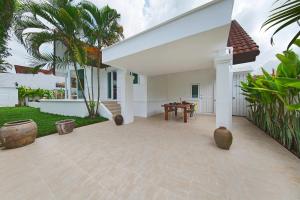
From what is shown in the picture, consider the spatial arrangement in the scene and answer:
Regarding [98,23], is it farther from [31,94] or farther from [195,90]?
[31,94]

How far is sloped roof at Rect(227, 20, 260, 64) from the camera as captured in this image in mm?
5324

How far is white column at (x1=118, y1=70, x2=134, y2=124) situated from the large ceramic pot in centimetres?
380

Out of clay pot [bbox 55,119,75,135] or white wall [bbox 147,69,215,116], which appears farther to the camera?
white wall [bbox 147,69,215,116]

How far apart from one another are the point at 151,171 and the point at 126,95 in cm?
494

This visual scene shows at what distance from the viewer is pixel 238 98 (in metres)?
8.69

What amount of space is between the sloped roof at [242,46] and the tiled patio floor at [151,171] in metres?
3.50

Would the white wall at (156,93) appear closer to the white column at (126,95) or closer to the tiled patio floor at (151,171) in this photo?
the white column at (126,95)

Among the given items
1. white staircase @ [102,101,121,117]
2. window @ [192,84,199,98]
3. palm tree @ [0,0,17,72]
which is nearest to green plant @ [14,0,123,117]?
palm tree @ [0,0,17,72]

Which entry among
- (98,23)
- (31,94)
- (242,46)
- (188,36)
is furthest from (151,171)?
(31,94)

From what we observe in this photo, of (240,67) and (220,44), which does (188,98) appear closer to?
(240,67)

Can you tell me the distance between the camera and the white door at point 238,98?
338 inches

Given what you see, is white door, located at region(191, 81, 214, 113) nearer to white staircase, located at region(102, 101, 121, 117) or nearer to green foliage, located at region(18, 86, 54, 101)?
white staircase, located at region(102, 101, 121, 117)

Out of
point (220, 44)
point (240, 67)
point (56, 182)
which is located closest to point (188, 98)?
point (240, 67)

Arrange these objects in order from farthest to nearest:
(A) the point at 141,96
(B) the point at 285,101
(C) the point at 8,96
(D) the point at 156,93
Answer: (C) the point at 8,96, (D) the point at 156,93, (A) the point at 141,96, (B) the point at 285,101
